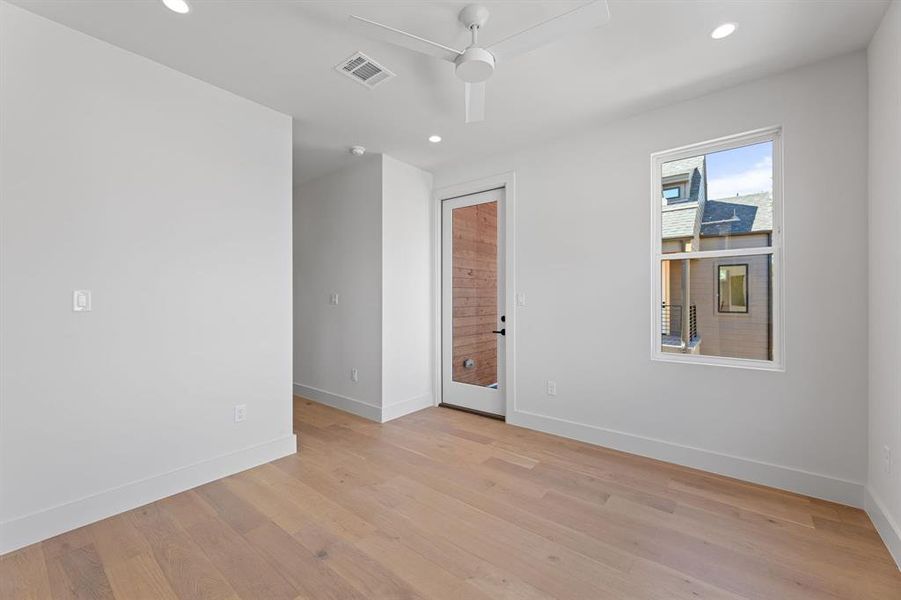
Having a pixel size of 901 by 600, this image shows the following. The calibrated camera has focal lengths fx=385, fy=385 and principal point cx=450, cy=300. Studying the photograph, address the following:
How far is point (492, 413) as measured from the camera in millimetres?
3943

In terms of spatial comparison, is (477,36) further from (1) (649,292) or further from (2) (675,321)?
(2) (675,321)

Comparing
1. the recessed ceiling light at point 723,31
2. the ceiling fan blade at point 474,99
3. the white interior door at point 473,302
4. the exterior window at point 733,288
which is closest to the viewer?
the recessed ceiling light at point 723,31

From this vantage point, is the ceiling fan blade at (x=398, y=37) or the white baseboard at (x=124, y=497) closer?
the ceiling fan blade at (x=398, y=37)

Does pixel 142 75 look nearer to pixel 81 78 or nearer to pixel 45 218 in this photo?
pixel 81 78

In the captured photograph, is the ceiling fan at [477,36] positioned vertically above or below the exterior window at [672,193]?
above

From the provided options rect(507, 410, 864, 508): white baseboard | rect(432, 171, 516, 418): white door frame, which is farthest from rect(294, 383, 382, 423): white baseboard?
rect(507, 410, 864, 508): white baseboard

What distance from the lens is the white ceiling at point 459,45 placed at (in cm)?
191

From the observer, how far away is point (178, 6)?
1.89 metres

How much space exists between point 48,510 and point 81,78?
228 centimetres

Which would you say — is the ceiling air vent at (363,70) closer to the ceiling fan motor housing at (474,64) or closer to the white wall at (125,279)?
the ceiling fan motor housing at (474,64)

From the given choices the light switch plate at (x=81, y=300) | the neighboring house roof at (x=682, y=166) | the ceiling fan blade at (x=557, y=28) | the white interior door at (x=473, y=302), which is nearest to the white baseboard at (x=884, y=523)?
the neighboring house roof at (x=682, y=166)

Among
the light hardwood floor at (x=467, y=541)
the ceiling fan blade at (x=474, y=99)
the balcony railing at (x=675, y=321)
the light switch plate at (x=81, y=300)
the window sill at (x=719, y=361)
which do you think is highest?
the ceiling fan blade at (x=474, y=99)

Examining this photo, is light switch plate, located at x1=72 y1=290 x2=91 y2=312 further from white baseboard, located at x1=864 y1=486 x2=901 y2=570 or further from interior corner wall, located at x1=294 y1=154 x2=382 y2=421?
white baseboard, located at x1=864 y1=486 x2=901 y2=570

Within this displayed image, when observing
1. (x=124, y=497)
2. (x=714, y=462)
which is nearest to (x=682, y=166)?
(x=714, y=462)
